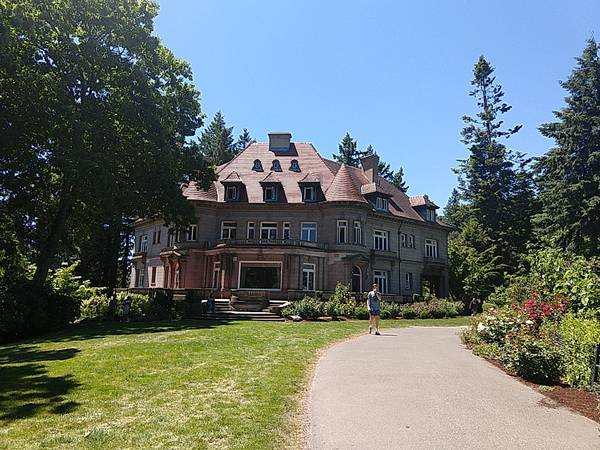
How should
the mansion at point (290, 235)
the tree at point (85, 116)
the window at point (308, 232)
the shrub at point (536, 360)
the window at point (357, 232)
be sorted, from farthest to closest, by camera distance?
the window at point (308, 232)
the window at point (357, 232)
the mansion at point (290, 235)
the tree at point (85, 116)
the shrub at point (536, 360)

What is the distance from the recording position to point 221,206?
3531 cm

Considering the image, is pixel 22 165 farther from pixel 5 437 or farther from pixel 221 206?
pixel 5 437

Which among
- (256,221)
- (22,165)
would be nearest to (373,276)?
(256,221)

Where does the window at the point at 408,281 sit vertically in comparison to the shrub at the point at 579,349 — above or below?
above

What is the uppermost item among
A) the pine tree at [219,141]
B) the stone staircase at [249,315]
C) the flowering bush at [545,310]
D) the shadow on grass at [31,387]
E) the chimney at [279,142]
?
the pine tree at [219,141]

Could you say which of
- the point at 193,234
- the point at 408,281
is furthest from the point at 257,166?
the point at 408,281

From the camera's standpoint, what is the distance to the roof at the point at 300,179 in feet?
115

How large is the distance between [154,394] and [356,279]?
28661 millimetres

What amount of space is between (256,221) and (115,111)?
592 inches

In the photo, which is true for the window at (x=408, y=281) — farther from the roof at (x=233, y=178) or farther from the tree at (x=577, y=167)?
the roof at (x=233, y=178)

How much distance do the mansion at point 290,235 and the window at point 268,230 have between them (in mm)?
81

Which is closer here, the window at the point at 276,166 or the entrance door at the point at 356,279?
the entrance door at the point at 356,279

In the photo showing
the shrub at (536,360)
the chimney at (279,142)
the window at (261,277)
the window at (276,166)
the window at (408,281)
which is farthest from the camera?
the chimney at (279,142)

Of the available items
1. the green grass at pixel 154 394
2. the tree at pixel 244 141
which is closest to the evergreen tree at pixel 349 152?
the tree at pixel 244 141
